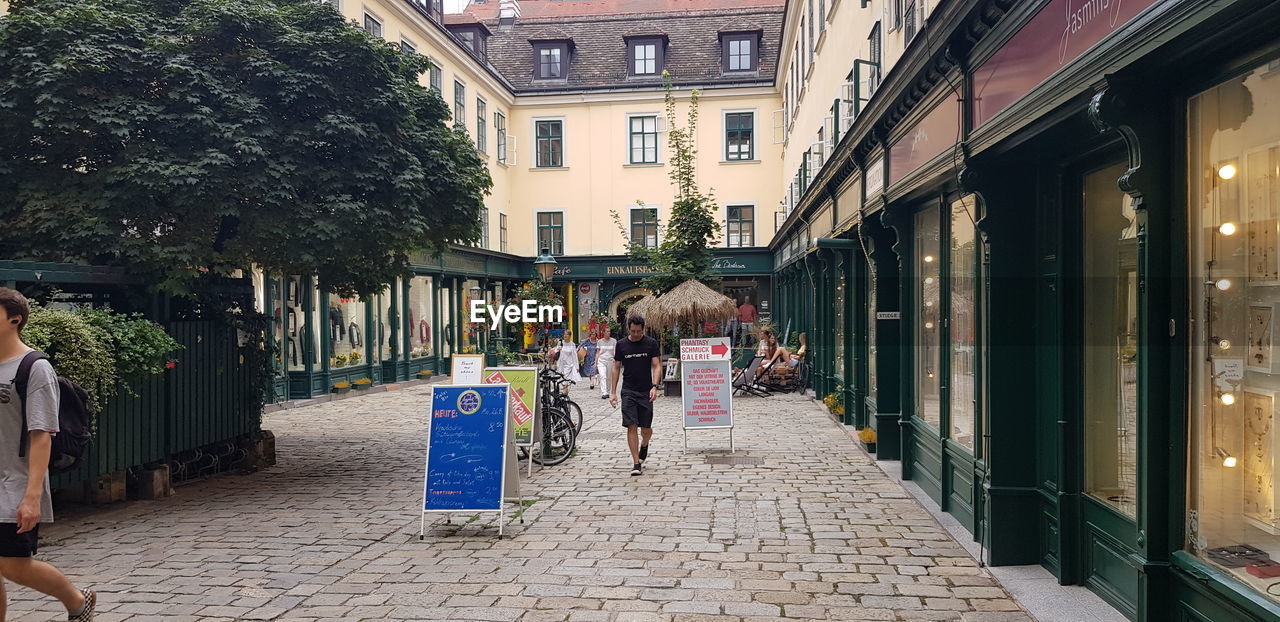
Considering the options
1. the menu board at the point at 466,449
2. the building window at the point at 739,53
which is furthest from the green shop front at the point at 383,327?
the building window at the point at 739,53

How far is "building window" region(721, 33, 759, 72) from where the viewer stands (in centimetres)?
3569

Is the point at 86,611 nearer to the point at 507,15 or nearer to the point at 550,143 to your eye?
the point at 550,143

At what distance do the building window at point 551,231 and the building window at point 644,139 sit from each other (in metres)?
3.66

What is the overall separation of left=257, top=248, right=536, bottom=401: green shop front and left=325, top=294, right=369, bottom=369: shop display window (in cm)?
2

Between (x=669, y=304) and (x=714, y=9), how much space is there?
2456 cm

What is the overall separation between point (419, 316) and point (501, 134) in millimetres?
10467

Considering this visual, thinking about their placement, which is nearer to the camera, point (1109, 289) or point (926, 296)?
point (1109, 289)

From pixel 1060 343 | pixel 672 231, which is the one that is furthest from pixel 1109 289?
pixel 672 231

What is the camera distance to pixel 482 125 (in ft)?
102

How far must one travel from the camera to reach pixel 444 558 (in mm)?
6680

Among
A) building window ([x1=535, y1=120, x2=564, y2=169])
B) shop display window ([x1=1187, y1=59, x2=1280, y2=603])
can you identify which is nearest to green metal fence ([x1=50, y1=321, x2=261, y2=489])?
shop display window ([x1=1187, y1=59, x2=1280, y2=603])

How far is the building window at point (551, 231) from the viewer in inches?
1400

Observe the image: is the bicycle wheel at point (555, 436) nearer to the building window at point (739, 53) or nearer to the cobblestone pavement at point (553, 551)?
the cobblestone pavement at point (553, 551)

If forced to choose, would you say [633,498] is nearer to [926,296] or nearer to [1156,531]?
[926,296]
